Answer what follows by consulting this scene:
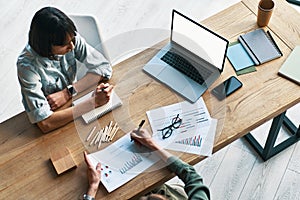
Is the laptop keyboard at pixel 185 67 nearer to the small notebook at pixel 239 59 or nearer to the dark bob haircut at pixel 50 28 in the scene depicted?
the small notebook at pixel 239 59

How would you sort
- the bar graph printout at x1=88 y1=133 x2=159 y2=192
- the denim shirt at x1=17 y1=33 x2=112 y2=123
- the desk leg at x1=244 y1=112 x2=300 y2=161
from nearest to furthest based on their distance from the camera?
the bar graph printout at x1=88 y1=133 x2=159 y2=192 < the denim shirt at x1=17 y1=33 x2=112 y2=123 < the desk leg at x1=244 y1=112 x2=300 y2=161

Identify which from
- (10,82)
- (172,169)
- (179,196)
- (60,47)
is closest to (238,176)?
(179,196)

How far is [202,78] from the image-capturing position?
1885 mm

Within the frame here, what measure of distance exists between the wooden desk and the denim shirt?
0.08 metres

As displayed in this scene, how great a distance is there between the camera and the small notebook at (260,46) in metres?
1.95

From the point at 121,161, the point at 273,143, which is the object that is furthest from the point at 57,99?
the point at 273,143

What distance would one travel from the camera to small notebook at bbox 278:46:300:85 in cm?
189

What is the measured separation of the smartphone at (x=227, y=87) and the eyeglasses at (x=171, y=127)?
0.66ft

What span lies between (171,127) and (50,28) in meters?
0.60

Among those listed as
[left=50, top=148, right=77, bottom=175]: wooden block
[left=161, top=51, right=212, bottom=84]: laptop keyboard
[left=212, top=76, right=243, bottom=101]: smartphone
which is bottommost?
[left=50, top=148, right=77, bottom=175]: wooden block

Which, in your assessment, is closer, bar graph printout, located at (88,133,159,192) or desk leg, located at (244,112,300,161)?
bar graph printout, located at (88,133,159,192)

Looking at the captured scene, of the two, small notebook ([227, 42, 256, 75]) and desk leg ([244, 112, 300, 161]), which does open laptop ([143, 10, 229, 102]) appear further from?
desk leg ([244, 112, 300, 161])

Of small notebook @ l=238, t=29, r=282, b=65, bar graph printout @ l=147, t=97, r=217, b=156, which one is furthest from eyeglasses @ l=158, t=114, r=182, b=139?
small notebook @ l=238, t=29, r=282, b=65

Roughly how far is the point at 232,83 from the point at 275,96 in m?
0.18
